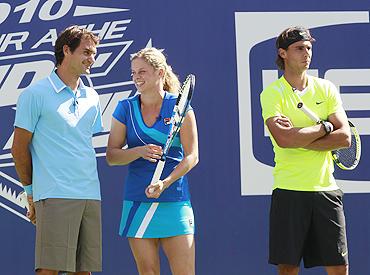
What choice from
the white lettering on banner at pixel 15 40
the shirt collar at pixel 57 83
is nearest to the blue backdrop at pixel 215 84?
the white lettering on banner at pixel 15 40

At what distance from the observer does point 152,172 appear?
15.8ft

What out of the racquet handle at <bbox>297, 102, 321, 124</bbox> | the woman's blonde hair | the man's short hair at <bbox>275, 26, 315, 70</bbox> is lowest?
the racquet handle at <bbox>297, 102, 321, 124</bbox>

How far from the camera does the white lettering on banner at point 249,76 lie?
20.7 ft

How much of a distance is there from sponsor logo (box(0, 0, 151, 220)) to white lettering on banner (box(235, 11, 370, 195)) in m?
0.72

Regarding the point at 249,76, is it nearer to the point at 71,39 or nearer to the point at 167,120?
the point at 167,120

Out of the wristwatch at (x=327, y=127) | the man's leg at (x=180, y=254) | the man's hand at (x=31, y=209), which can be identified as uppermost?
the wristwatch at (x=327, y=127)

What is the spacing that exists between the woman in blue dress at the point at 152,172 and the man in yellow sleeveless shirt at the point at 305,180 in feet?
1.83

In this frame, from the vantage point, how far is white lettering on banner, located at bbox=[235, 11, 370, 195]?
630cm

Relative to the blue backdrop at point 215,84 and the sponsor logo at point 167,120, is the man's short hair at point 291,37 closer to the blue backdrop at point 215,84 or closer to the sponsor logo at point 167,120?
the sponsor logo at point 167,120

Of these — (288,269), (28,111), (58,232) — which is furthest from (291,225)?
(28,111)

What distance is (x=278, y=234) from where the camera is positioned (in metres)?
5.06

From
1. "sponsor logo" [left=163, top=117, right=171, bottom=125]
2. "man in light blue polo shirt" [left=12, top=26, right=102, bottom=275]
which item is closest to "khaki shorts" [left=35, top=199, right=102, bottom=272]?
"man in light blue polo shirt" [left=12, top=26, right=102, bottom=275]

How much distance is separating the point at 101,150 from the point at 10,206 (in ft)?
2.54

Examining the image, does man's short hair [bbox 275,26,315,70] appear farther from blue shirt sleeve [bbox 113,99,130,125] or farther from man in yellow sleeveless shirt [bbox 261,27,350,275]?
blue shirt sleeve [bbox 113,99,130,125]
